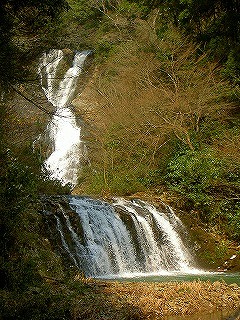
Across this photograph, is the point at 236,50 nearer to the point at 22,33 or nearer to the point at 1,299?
the point at 22,33

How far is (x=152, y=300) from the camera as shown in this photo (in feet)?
24.8

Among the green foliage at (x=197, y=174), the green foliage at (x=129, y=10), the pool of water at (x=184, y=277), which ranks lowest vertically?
the pool of water at (x=184, y=277)

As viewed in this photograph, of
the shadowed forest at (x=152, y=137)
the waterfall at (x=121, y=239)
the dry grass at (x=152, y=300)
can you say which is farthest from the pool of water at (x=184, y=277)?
the dry grass at (x=152, y=300)

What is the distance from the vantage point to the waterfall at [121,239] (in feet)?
39.2

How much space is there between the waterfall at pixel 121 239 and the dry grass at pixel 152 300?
318cm

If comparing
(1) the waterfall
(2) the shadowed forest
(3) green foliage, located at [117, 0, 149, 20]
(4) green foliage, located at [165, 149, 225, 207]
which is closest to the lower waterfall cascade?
(1) the waterfall

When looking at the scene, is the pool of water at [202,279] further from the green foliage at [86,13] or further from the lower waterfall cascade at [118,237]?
the green foliage at [86,13]

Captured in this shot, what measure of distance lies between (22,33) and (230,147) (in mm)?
9625

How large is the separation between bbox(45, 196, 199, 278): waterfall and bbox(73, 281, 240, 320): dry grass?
3.18 metres

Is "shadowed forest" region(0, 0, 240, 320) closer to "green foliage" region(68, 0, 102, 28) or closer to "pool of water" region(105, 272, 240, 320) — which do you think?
"pool of water" region(105, 272, 240, 320)

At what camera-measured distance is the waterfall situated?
12.0 meters

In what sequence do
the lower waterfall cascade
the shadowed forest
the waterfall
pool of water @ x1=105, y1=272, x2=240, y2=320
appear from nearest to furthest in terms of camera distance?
the shadowed forest
pool of water @ x1=105, y1=272, x2=240, y2=320
the lower waterfall cascade
the waterfall

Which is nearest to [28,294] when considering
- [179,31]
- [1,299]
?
[1,299]

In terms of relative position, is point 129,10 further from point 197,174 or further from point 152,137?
point 197,174
